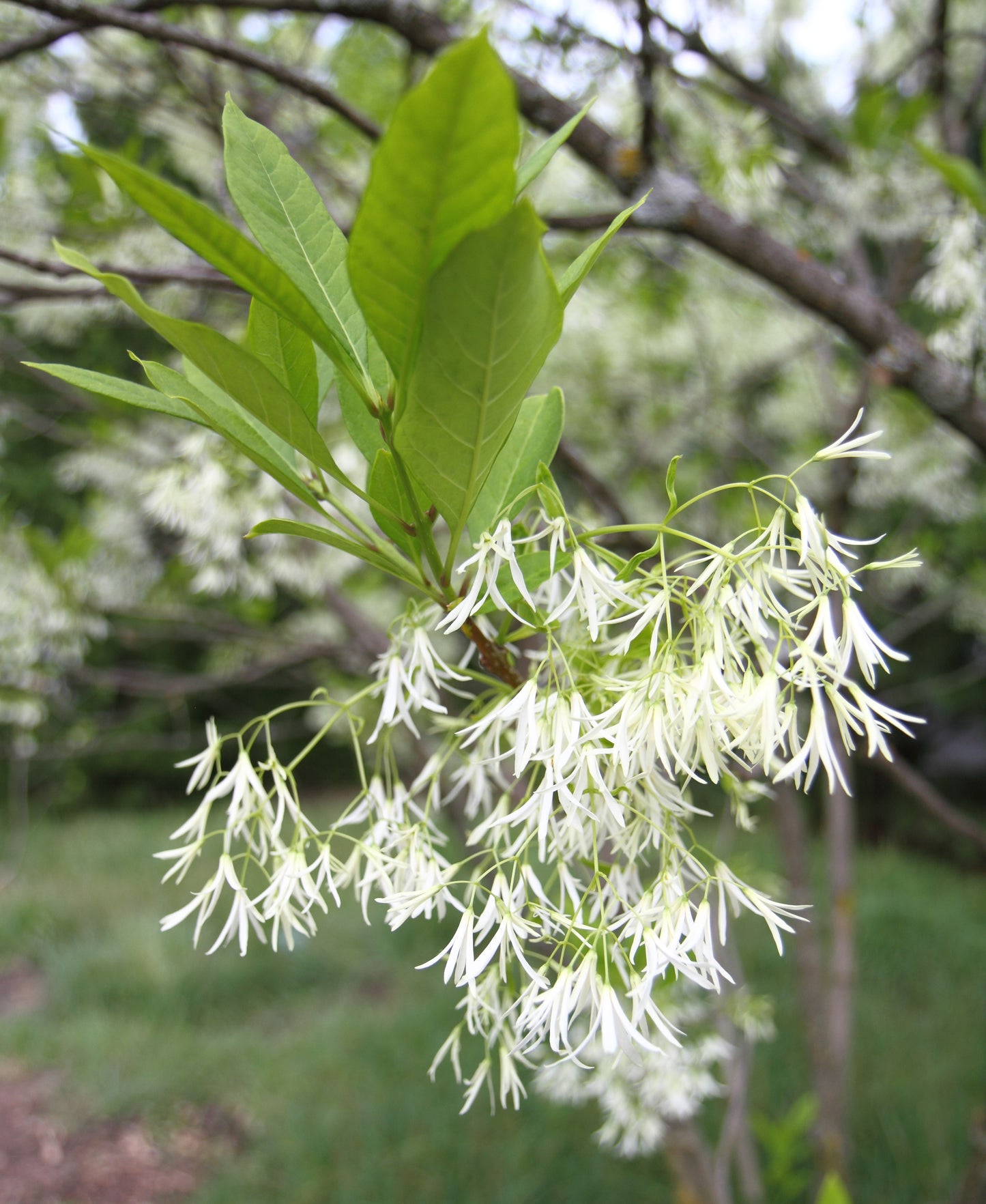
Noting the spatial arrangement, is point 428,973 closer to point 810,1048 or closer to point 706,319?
point 810,1048

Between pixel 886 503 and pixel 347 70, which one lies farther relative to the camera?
pixel 886 503

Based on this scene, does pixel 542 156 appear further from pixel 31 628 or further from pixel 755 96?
pixel 31 628

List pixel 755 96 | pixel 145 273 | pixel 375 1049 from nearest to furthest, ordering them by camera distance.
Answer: pixel 145 273 → pixel 755 96 → pixel 375 1049

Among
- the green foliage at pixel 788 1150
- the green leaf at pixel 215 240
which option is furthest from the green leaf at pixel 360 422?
the green foliage at pixel 788 1150

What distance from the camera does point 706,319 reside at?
4.71 metres

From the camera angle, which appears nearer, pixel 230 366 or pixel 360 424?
pixel 230 366

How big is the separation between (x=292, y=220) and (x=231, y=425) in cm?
13

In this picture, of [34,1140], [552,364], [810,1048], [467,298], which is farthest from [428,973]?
[467,298]

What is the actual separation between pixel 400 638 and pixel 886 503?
5072mm

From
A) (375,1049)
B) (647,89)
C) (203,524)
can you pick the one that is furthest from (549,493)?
(375,1049)

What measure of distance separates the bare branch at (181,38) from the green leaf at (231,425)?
799mm

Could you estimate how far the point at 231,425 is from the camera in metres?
0.53

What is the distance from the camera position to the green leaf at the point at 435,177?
336 mm

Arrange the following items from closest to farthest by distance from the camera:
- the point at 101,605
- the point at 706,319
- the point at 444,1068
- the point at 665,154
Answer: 1. the point at 665,154
2. the point at 101,605
3. the point at 444,1068
4. the point at 706,319
